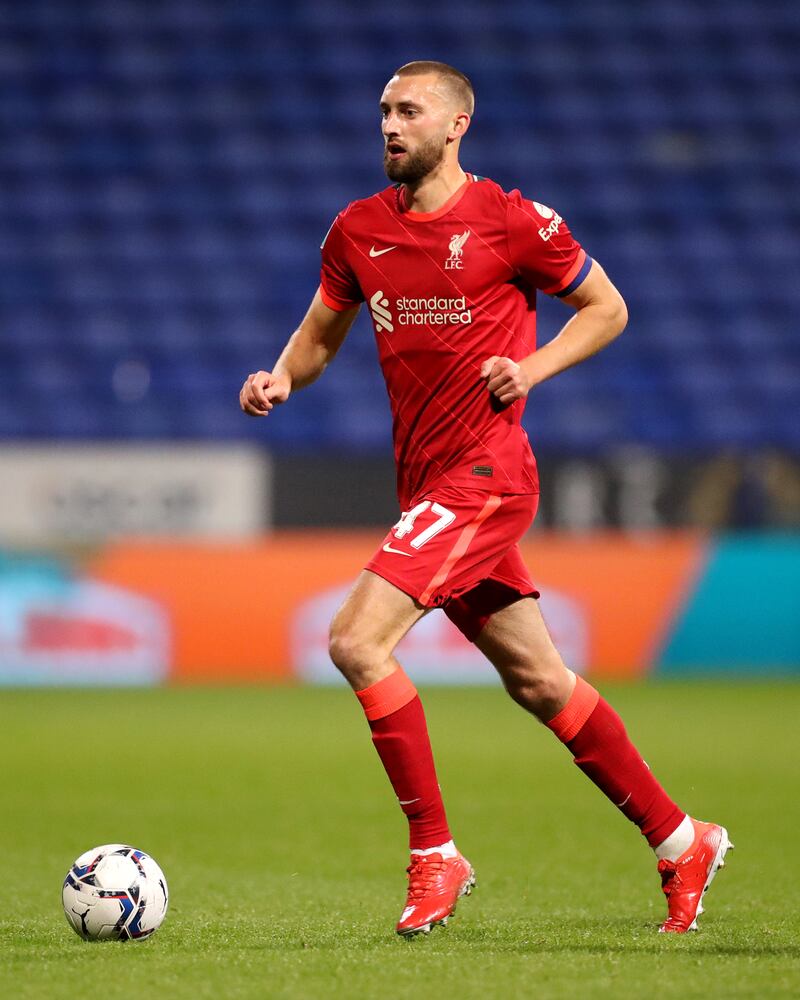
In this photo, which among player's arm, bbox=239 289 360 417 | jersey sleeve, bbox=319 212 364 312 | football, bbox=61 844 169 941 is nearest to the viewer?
football, bbox=61 844 169 941

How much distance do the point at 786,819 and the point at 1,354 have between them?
32.8 feet

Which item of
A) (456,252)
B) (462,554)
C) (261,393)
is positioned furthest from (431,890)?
(456,252)

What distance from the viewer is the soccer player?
14.2 ft

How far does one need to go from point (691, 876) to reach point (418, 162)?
2.02 m

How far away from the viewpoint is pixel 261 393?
4465 mm

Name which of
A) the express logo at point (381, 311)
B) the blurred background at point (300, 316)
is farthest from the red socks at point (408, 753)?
the blurred background at point (300, 316)

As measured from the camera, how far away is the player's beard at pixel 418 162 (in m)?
4.39

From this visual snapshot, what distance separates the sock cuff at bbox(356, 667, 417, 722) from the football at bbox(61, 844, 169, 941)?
0.67 m

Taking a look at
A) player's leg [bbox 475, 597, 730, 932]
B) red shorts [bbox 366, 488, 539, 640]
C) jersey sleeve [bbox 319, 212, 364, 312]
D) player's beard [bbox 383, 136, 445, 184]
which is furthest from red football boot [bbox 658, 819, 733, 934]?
player's beard [bbox 383, 136, 445, 184]

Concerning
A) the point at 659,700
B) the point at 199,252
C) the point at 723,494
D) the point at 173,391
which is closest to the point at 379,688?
the point at 659,700

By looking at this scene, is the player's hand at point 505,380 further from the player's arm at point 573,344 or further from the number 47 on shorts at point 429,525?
the number 47 on shorts at point 429,525

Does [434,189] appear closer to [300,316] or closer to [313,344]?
[313,344]

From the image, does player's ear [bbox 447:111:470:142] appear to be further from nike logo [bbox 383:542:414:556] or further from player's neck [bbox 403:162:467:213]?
nike logo [bbox 383:542:414:556]

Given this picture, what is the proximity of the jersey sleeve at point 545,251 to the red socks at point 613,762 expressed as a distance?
1106 mm
